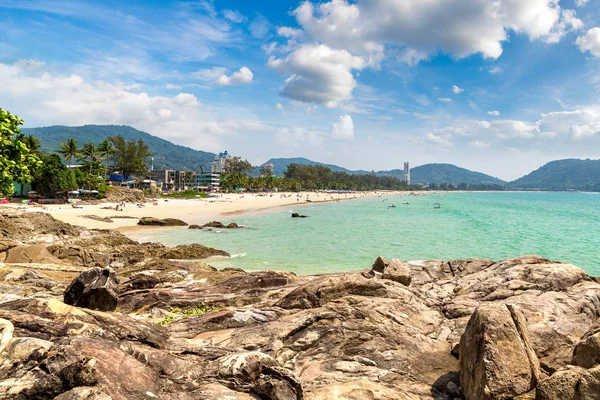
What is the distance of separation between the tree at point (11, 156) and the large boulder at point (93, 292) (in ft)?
21.8

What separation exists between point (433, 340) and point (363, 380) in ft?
10.3

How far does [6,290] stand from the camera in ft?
35.2

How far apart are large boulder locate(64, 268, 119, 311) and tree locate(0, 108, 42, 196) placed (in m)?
6.65

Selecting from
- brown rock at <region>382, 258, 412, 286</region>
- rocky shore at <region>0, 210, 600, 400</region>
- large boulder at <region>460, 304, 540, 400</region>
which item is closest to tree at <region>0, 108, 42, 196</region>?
rocky shore at <region>0, 210, 600, 400</region>

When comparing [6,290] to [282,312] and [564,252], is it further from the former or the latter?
[564,252]

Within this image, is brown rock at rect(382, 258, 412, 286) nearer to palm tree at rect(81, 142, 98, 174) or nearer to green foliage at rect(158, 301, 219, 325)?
green foliage at rect(158, 301, 219, 325)

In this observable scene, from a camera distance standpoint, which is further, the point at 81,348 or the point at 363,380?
the point at 363,380

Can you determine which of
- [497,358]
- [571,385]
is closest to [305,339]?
[497,358]

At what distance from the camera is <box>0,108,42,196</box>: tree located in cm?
1252

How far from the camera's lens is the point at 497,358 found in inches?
235

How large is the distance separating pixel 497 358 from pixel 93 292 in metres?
9.73

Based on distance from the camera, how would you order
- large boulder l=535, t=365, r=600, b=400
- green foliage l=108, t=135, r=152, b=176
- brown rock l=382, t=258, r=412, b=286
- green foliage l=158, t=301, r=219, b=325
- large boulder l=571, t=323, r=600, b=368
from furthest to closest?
green foliage l=108, t=135, r=152, b=176
brown rock l=382, t=258, r=412, b=286
green foliage l=158, t=301, r=219, b=325
large boulder l=571, t=323, r=600, b=368
large boulder l=535, t=365, r=600, b=400

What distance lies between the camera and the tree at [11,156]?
12.5 metres

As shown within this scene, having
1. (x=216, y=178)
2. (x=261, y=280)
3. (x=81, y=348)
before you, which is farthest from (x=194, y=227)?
(x=216, y=178)
